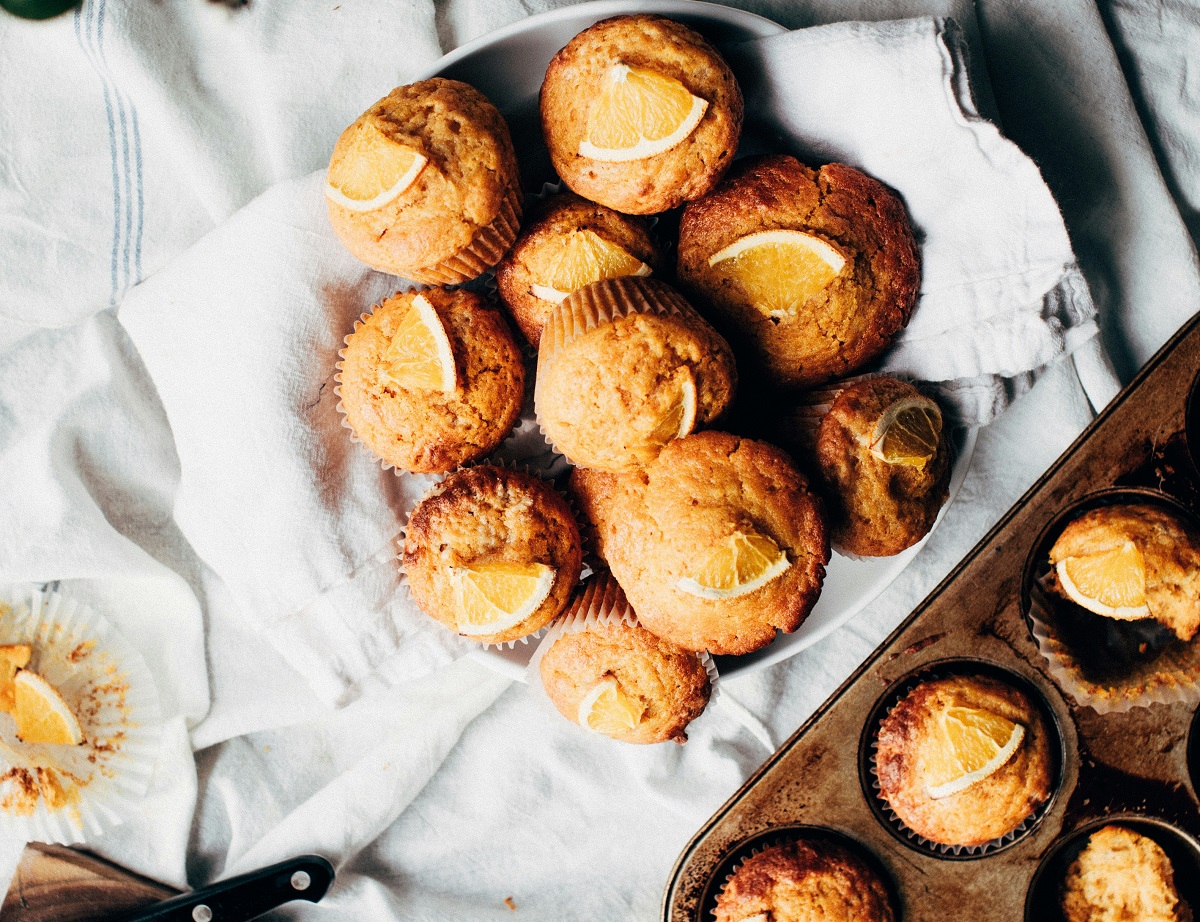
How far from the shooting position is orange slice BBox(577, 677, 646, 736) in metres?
2.27

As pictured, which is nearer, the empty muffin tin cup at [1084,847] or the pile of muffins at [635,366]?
the pile of muffins at [635,366]

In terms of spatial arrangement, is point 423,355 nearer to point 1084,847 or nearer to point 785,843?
point 785,843

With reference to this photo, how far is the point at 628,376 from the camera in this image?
1965 millimetres

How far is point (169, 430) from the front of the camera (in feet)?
9.27

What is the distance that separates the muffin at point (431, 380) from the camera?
214 centimetres

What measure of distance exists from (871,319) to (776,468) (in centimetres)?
48

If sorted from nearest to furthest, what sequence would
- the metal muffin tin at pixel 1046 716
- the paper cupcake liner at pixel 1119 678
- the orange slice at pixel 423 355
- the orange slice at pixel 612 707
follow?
the orange slice at pixel 423 355
the orange slice at pixel 612 707
the metal muffin tin at pixel 1046 716
the paper cupcake liner at pixel 1119 678

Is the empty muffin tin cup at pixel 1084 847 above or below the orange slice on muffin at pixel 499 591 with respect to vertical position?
below

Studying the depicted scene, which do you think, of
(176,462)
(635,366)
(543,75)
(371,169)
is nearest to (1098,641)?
(635,366)

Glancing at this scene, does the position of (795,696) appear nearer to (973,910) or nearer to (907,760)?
(907,760)

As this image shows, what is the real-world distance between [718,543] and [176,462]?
1.80 m

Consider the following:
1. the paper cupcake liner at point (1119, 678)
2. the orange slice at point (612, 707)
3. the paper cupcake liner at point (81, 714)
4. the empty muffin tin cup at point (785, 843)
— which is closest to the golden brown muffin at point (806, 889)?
the empty muffin tin cup at point (785, 843)

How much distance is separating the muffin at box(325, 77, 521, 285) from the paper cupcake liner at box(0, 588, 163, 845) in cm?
156

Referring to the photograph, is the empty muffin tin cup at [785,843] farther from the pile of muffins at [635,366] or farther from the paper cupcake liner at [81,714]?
the paper cupcake liner at [81,714]
